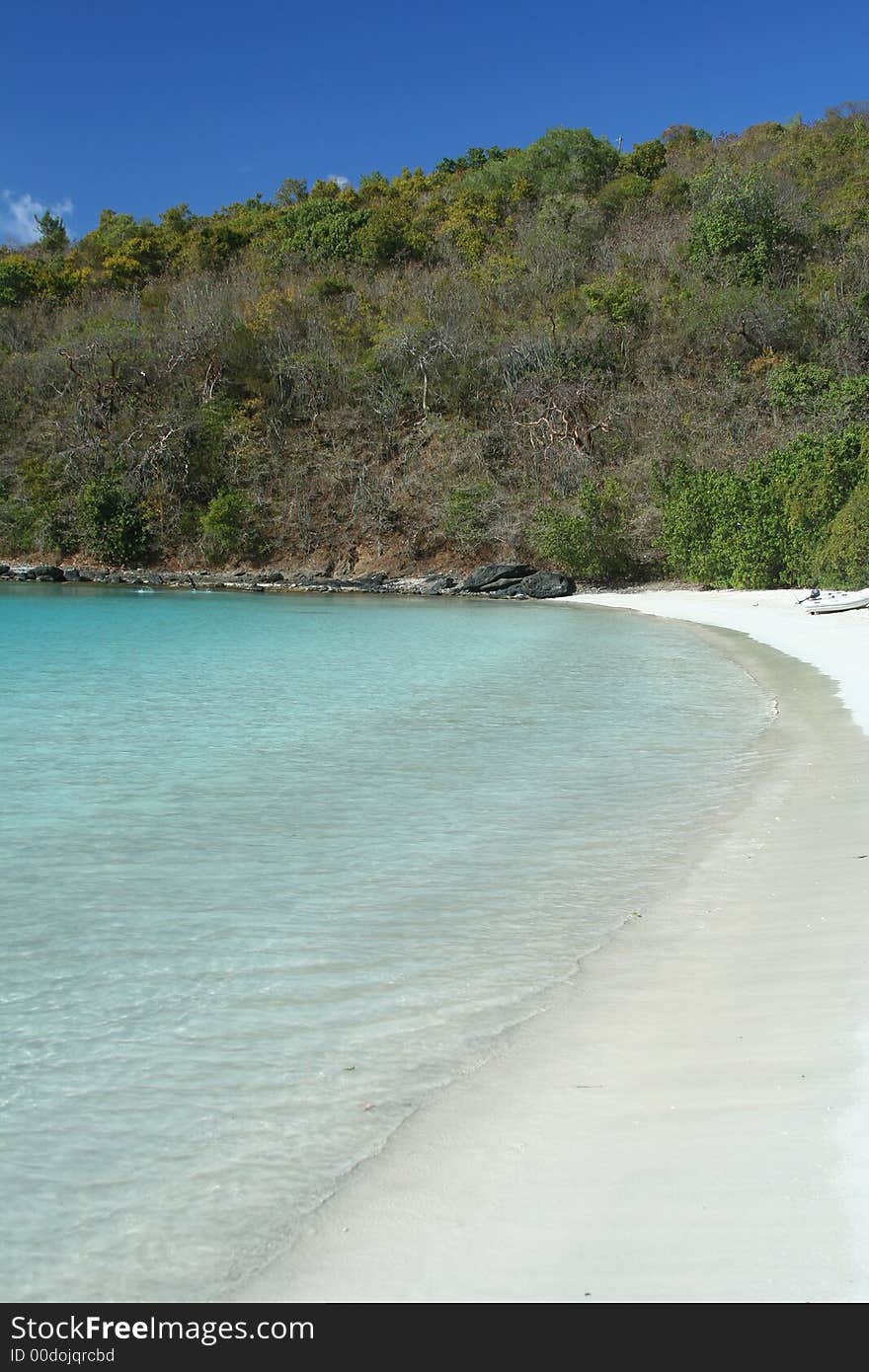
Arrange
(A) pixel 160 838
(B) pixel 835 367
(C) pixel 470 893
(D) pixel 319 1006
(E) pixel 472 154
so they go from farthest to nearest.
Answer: (E) pixel 472 154 < (B) pixel 835 367 < (A) pixel 160 838 < (C) pixel 470 893 < (D) pixel 319 1006

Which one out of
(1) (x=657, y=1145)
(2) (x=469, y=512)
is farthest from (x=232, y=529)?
(1) (x=657, y=1145)

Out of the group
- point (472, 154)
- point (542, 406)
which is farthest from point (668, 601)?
point (472, 154)

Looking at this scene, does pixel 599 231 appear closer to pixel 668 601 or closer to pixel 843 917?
pixel 668 601

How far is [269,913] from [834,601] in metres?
17.1

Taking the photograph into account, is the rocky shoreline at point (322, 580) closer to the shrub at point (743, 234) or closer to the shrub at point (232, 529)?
the shrub at point (232, 529)

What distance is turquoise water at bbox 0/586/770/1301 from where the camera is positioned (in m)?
2.73

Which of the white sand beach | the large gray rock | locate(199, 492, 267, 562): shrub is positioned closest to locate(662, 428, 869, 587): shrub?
the large gray rock

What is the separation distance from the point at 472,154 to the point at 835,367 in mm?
31389

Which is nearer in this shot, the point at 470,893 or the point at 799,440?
the point at 470,893

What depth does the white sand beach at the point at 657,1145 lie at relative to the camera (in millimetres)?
2227

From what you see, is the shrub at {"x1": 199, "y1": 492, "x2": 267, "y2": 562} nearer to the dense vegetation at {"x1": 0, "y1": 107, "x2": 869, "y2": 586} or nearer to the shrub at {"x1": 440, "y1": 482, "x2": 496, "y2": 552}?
the dense vegetation at {"x1": 0, "y1": 107, "x2": 869, "y2": 586}

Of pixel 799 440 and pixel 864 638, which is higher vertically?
pixel 799 440

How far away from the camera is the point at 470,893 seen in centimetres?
502

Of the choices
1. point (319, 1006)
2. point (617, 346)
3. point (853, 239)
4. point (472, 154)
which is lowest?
point (319, 1006)
